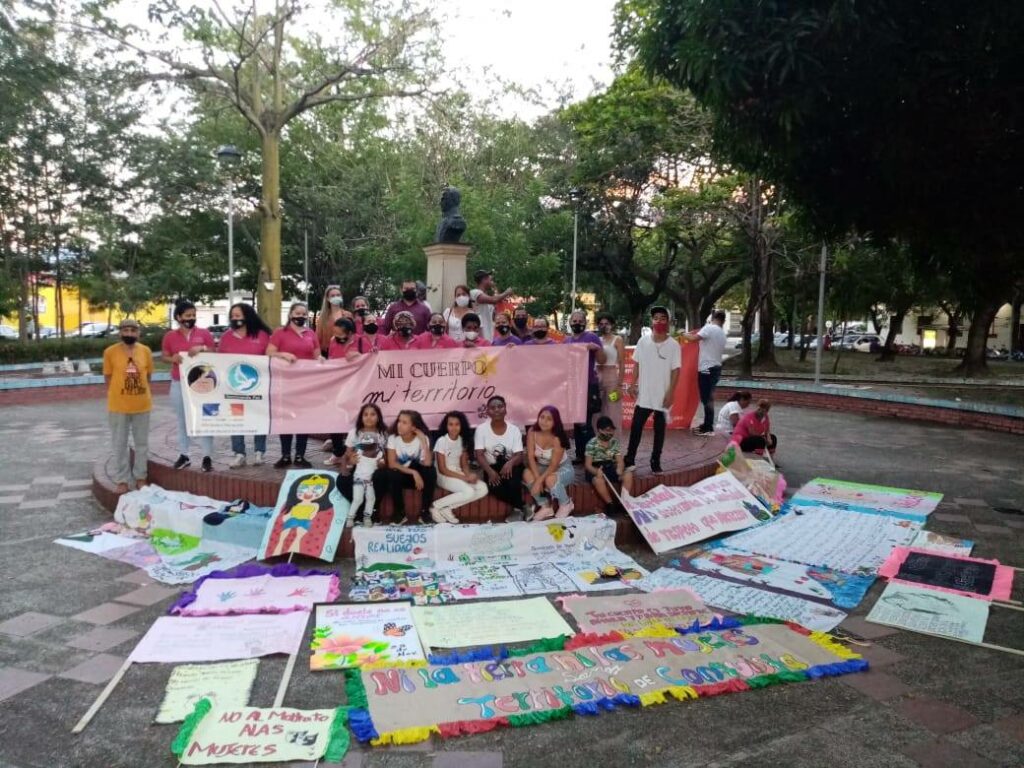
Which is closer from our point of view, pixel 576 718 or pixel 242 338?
pixel 576 718

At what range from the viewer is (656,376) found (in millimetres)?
7184

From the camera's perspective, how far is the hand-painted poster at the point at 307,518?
18.5 feet

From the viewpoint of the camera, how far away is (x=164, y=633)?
432cm

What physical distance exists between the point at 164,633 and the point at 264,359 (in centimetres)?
309

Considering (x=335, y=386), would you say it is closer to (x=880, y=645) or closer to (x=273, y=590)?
(x=273, y=590)

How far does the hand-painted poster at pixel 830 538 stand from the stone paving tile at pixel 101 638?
456cm

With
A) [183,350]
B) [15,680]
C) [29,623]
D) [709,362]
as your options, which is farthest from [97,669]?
[709,362]

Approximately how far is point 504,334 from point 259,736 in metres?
4.93

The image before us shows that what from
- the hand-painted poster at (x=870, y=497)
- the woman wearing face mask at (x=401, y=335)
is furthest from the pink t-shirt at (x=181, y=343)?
the hand-painted poster at (x=870, y=497)

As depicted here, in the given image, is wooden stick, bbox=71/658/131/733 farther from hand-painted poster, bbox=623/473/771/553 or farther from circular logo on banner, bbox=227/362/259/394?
hand-painted poster, bbox=623/473/771/553

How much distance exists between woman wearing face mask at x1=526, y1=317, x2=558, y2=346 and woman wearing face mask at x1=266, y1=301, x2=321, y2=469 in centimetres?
209

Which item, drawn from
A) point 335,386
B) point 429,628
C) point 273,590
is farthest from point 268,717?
point 335,386

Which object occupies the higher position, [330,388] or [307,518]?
[330,388]

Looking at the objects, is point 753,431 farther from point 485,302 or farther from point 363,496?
point 363,496
